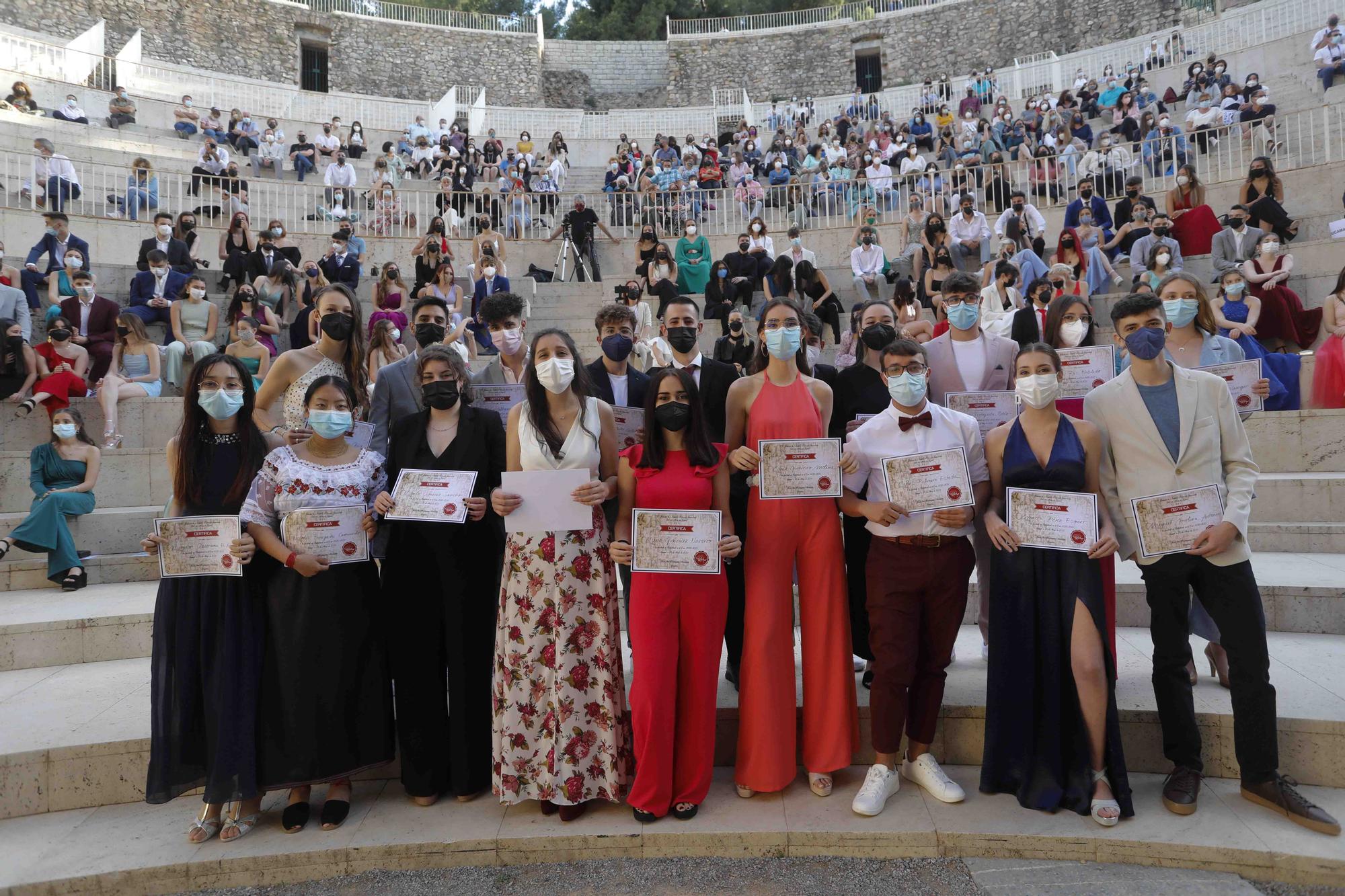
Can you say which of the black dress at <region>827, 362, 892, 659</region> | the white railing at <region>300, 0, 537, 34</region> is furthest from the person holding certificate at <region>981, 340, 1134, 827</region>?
the white railing at <region>300, 0, 537, 34</region>

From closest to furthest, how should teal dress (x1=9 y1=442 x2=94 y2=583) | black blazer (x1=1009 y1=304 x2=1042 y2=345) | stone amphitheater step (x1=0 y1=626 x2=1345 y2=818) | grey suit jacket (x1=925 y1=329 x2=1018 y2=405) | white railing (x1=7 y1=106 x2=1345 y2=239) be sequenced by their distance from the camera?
1. stone amphitheater step (x1=0 y1=626 x2=1345 y2=818)
2. grey suit jacket (x1=925 y1=329 x2=1018 y2=405)
3. black blazer (x1=1009 y1=304 x2=1042 y2=345)
4. teal dress (x1=9 y1=442 x2=94 y2=583)
5. white railing (x1=7 y1=106 x2=1345 y2=239)

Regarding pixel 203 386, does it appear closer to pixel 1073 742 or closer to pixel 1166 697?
pixel 1073 742

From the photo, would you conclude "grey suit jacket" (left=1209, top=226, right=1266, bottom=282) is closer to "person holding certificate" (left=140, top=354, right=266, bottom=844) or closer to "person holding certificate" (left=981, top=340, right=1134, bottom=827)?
"person holding certificate" (left=981, top=340, right=1134, bottom=827)

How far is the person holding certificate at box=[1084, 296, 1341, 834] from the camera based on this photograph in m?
3.38

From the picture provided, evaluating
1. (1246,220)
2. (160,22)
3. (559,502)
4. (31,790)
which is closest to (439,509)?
(559,502)

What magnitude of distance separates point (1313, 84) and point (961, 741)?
67.9 ft

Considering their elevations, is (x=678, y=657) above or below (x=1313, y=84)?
below

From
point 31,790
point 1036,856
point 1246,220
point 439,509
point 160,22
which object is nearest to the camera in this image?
point 1036,856

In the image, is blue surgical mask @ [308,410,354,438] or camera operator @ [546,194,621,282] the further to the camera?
camera operator @ [546,194,621,282]

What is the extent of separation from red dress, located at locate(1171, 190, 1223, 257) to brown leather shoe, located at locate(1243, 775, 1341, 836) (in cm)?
983

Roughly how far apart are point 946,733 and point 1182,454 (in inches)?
65.8

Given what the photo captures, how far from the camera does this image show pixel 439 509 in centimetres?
355

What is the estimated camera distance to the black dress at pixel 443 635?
373 cm

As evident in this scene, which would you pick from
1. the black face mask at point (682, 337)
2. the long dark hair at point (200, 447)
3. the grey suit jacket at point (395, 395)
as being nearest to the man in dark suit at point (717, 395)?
the black face mask at point (682, 337)
